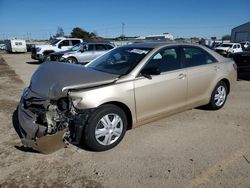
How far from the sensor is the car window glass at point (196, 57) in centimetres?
497

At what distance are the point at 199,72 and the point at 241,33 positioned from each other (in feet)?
152

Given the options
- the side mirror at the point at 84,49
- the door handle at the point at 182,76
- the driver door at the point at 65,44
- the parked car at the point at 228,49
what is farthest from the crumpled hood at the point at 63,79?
the parked car at the point at 228,49

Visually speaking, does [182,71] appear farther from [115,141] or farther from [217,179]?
[217,179]

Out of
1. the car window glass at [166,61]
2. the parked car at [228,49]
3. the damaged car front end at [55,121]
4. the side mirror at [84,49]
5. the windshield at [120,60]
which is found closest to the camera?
the damaged car front end at [55,121]

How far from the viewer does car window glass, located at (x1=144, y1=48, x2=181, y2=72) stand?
4437 millimetres

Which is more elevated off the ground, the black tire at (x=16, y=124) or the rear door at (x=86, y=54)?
the rear door at (x=86, y=54)

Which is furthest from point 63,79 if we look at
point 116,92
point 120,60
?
Result: point 120,60

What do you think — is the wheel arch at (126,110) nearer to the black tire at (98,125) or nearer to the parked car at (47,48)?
the black tire at (98,125)

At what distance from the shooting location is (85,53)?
49.9 ft

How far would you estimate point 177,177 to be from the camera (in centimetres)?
320

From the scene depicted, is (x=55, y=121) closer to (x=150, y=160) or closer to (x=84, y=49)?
(x=150, y=160)

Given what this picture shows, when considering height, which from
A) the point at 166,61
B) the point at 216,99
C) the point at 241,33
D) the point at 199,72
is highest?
the point at 241,33

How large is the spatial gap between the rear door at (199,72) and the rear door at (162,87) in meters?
0.19

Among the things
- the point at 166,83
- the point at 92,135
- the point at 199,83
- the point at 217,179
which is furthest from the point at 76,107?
the point at 199,83
